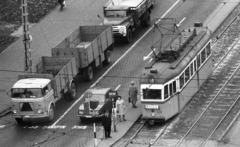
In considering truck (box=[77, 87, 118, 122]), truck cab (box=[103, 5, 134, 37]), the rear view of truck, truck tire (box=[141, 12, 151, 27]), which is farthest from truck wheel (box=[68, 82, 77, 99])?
truck tire (box=[141, 12, 151, 27])

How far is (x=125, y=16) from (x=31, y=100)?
13286mm

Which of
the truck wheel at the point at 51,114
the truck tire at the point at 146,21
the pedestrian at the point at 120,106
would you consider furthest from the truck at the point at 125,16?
the pedestrian at the point at 120,106

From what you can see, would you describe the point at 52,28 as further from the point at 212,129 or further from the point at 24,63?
the point at 212,129

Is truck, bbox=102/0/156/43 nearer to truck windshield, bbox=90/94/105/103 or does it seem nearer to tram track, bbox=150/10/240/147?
tram track, bbox=150/10/240/147

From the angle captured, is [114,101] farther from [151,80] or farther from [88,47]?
[88,47]

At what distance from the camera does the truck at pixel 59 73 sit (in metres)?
45.9

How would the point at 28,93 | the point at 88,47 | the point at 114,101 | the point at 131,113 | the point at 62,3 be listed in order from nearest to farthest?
the point at 28,93, the point at 114,101, the point at 131,113, the point at 88,47, the point at 62,3

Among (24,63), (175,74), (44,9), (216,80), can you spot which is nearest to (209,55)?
(216,80)

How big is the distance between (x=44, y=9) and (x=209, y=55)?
1773 cm

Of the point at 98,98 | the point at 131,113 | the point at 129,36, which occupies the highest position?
the point at 129,36

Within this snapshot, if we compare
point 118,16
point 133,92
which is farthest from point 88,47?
point 118,16

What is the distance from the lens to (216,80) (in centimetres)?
5091

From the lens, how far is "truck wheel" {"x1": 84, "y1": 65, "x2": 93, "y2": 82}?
168 feet

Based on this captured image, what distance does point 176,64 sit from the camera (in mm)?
45719
